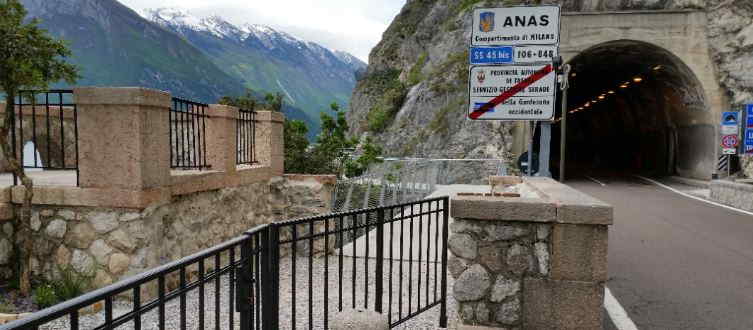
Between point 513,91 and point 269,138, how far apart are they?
16.9 feet

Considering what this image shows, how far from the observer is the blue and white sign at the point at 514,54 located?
549 centimetres

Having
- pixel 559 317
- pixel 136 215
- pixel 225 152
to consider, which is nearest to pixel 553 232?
pixel 559 317

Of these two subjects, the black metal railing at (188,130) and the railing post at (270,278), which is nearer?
the railing post at (270,278)

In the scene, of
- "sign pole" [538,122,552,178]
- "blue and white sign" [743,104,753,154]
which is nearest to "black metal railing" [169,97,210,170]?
"sign pole" [538,122,552,178]

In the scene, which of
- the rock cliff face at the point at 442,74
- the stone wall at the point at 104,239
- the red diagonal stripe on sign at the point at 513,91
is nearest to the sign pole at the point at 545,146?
the red diagonal stripe on sign at the point at 513,91

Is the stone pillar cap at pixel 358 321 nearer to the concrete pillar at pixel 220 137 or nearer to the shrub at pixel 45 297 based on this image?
the shrub at pixel 45 297

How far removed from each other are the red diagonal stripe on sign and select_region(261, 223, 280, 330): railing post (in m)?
3.26

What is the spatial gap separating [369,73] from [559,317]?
40881 millimetres

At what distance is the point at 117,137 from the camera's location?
5.55 meters

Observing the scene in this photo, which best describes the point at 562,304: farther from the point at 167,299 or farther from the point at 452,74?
the point at 452,74

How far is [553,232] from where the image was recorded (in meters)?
4.11

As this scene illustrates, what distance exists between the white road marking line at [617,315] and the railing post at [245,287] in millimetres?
3878

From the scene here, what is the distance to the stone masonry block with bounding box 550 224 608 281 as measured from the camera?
398 cm

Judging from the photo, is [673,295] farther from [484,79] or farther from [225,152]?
[225,152]
